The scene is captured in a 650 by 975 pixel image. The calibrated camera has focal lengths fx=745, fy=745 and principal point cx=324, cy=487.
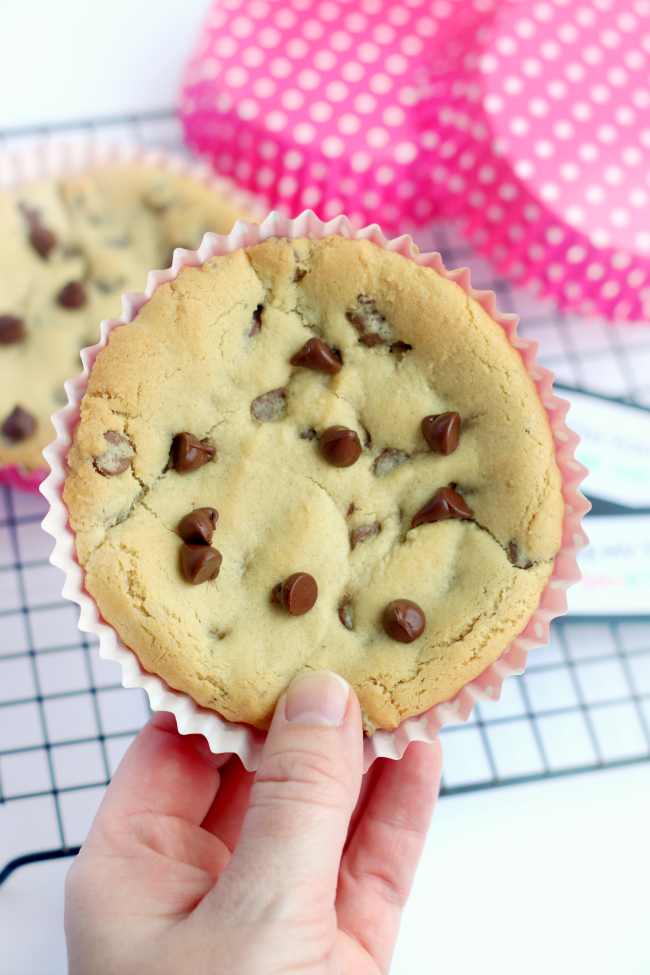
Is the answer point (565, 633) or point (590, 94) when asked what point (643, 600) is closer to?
point (565, 633)

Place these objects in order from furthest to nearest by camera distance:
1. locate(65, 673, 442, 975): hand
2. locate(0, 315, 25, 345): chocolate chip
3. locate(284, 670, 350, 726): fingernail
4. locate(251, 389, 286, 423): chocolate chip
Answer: locate(0, 315, 25, 345): chocolate chip < locate(251, 389, 286, 423): chocolate chip < locate(284, 670, 350, 726): fingernail < locate(65, 673, 442, 975): hand

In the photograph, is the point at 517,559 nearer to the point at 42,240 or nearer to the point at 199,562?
the point at 199,562

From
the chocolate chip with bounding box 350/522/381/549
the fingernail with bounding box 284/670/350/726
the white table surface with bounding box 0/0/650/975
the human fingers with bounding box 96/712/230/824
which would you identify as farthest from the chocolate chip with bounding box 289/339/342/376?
the white table surface with bounding box 0/0/650/975

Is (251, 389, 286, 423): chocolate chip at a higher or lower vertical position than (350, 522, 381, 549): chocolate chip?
higher

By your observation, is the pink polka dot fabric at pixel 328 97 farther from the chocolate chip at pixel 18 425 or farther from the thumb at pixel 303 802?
the thumb at pixel 303 802

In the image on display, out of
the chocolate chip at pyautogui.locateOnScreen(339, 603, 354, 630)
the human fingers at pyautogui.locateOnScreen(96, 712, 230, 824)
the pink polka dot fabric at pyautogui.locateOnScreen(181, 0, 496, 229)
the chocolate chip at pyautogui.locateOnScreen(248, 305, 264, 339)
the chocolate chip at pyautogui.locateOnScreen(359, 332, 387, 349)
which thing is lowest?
the human fingers at pyautogui.locateOnScreen(96, 712, 230, 824)

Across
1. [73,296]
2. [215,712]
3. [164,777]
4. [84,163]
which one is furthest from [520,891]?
[84,163]

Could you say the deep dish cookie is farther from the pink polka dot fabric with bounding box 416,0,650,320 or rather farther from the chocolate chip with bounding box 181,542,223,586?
the pink polka dot fabric with bounding box 416,0,650,320
